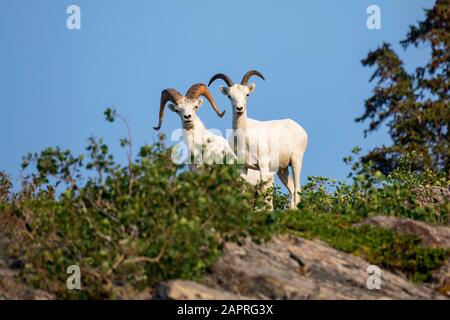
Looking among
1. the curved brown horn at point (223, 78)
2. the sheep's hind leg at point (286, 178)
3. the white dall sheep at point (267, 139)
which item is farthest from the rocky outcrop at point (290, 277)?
the sheep's hind leg at point (286, 178)

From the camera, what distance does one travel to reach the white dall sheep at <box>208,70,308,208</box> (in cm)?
2209

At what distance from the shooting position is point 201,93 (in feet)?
71.5

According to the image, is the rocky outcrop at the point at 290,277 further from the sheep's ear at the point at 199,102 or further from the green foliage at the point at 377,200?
the sheep's ear at the point at 199,102

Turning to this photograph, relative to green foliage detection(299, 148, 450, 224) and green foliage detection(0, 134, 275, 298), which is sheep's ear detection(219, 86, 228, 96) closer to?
green foliage detection(299, 148, 450, 224)

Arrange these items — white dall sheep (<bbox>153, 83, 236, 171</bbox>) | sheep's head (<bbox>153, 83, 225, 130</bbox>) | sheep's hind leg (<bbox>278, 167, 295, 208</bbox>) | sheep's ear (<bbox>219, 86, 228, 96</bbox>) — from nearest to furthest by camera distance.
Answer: white dall sheep (<bbox>153, 83, 236, 171</bbox>), sheep's head (<bbox>153, 83, 225, 130</bbox>), sheep's ear (<bbox>219, 86, 228, 96</bbox>), sheep's hind leg (<bbox>278, 167, 295, 208</bbox>)

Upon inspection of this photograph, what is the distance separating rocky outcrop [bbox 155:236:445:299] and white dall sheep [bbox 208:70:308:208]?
24.0ft

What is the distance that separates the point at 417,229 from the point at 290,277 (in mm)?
2647

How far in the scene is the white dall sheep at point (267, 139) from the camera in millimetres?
22094

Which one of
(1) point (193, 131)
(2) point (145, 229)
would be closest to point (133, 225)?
(2) point (145, 229)

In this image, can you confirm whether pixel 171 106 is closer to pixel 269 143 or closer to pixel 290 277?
pixel 269 143

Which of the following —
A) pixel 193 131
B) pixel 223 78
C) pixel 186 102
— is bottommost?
pixel 193 131

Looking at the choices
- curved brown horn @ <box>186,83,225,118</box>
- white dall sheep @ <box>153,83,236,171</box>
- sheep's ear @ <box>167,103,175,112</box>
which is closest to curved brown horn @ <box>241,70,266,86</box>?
curved brown horn @ <box>186,83,225,118</box>

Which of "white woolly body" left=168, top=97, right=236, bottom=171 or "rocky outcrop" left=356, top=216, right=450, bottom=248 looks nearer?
"rocky outcrop" left=356, top=216, right=450, bottom=248

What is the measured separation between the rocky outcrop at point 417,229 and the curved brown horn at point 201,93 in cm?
645
